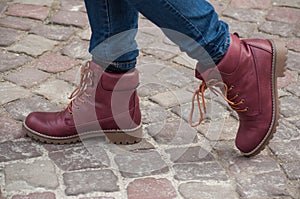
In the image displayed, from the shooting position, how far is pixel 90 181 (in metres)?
2.06

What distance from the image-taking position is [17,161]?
7.04 feet

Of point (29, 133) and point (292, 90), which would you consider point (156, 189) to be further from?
point (292, 90)

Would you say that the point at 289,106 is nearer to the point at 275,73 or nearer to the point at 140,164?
the point at 275,73

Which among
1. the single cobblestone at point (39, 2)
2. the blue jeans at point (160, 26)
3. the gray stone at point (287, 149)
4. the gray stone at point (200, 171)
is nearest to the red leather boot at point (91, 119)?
the blue jeans at point (160, 26)

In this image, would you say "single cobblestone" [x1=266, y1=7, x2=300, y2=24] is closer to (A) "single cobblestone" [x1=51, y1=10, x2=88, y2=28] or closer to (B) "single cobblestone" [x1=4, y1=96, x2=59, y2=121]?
(A) "single cobblestone" [x1=51, y1=10, x2=88, y2=28]

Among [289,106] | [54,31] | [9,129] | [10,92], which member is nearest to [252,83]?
[289,106]

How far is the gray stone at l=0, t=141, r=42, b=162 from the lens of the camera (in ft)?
7.11

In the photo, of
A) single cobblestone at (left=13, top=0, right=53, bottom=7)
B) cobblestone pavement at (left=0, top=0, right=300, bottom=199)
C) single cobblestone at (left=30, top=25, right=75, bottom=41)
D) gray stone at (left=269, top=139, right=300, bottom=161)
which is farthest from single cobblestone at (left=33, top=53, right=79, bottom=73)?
gray stone at (left=269, top=139, right=300, bottom=161)

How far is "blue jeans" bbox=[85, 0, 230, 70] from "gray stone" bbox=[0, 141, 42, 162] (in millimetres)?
375

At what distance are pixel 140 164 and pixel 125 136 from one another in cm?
15

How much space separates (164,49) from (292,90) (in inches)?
25.0

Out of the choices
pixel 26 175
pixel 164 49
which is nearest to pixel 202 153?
pixel 26 175

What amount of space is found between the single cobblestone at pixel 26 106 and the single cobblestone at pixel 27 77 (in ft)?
0.41

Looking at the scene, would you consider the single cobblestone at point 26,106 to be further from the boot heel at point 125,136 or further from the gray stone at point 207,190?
the gray stone at point 207,190
